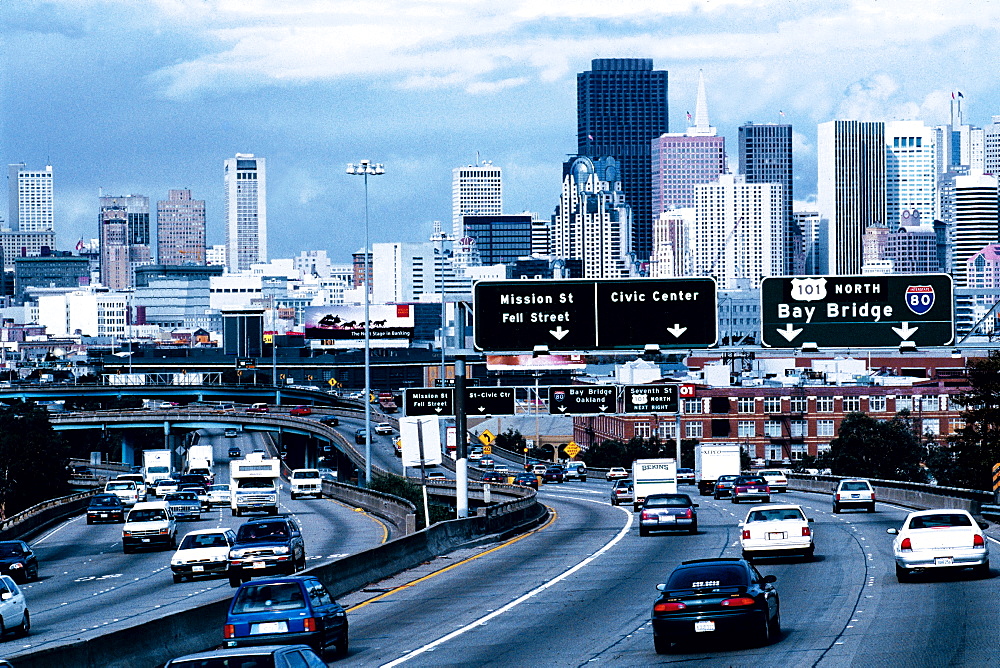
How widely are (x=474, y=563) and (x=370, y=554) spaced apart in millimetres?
6334

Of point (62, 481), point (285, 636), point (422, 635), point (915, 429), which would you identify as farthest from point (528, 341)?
point (915, 429)

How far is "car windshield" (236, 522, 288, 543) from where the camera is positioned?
146ft

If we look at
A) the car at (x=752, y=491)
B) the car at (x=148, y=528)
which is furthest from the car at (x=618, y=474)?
the car at (x=148, y=528)

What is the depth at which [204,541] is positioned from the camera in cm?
4847

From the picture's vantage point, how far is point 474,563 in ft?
154

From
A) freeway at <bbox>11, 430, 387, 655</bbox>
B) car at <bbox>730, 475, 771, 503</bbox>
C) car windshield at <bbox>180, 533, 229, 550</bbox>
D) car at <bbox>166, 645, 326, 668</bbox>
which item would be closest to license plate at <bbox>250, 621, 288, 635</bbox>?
freeway at <bbox>11, 430, 387, 655</bbox>

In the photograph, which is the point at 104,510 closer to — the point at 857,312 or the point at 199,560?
the point at 199,560

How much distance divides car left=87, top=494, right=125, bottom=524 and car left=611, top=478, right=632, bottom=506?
24.5 meters

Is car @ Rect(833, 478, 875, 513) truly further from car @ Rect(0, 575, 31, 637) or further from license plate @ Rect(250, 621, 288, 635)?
license plate @ Rect(250, 621, 288, 635)

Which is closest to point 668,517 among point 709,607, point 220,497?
point 709,607

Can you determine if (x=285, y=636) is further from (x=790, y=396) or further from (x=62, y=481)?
(x=790, y=396)

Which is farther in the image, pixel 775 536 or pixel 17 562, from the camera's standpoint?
pixel 17 562

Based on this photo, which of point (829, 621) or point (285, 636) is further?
point (829, 621)

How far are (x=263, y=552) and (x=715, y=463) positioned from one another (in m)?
52.5
